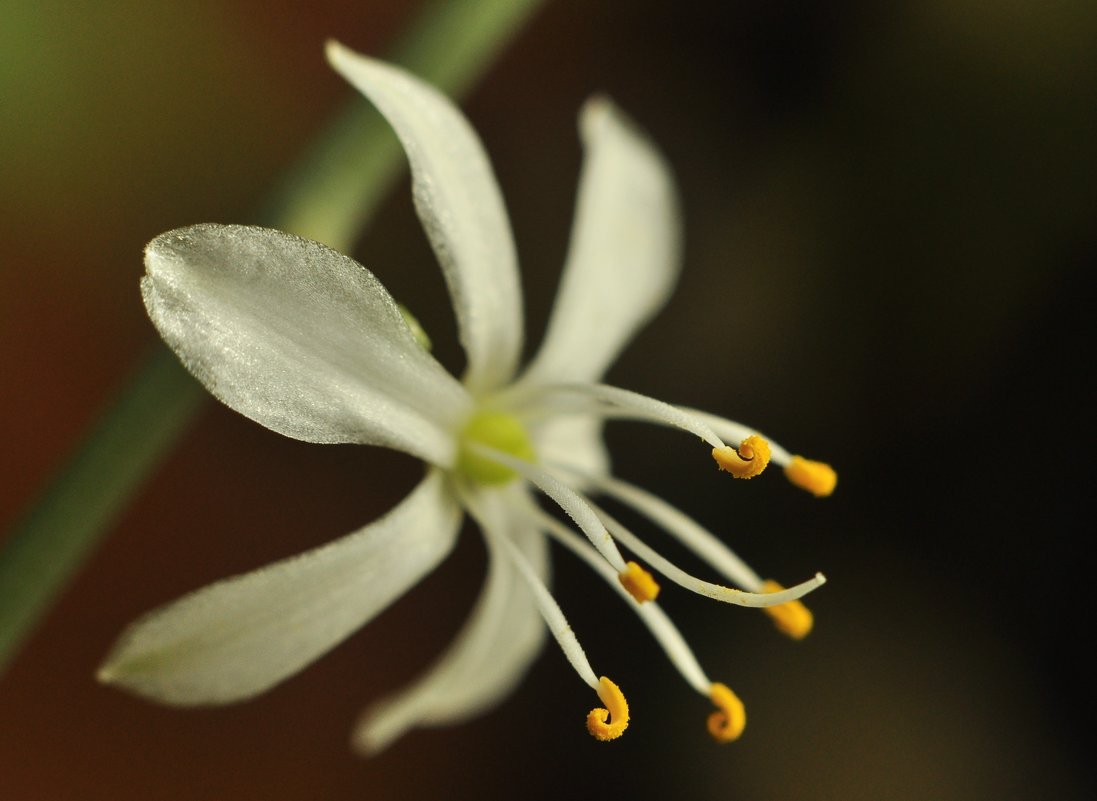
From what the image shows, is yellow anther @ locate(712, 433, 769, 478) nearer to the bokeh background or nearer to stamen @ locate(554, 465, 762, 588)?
stamen @ locate(554, 465, 762, 588)

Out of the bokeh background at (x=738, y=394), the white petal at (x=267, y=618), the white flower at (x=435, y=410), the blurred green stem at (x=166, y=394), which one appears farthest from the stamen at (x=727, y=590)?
the bokeh background at (x=738, y=394)

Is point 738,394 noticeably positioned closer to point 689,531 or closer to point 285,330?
point 689,531

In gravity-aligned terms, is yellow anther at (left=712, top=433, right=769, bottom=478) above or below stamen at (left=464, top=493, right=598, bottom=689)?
above

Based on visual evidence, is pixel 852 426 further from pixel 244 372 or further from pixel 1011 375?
pixel 244 372

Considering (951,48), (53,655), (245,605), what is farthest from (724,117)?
(245,605)

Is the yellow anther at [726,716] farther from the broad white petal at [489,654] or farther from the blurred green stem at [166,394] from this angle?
the blurred green stem at [166,394]

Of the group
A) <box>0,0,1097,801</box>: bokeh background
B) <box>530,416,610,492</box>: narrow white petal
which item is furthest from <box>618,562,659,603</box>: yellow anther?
<box>0,0,1097,801</box>: bokeh background

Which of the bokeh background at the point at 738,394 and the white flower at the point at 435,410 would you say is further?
the bokeh background at the point at 738,394
